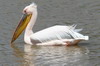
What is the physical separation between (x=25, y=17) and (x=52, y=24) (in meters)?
1.42

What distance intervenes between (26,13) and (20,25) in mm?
347

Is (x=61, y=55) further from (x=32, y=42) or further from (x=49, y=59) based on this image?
(x=32, y=42)

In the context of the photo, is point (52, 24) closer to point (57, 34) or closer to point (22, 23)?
point (22, 23)

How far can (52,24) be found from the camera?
41.4 feet

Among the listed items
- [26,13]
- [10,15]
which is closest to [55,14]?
[10,15]

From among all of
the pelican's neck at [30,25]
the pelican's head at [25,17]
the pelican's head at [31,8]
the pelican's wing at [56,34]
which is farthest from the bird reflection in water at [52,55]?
the pelican's head at [31,8]

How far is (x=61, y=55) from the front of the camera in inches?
375

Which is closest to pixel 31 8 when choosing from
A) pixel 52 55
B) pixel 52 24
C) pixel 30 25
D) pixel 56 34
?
pixel 30 25

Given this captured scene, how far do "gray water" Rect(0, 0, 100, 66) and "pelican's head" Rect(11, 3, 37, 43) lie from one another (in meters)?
0.25

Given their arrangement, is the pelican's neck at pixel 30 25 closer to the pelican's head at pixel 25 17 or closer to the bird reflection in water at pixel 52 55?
the pelican's head at pixel 25 17

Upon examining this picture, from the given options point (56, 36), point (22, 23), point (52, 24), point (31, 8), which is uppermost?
point (31, 8)

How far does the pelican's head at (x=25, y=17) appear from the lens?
11.2 meters

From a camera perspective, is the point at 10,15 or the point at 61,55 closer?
the point at 61,55

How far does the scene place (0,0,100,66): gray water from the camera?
903 centimetres
